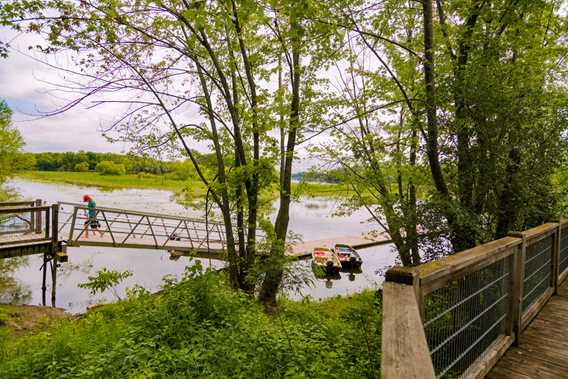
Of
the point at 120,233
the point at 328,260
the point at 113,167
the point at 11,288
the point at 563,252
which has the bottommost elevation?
the point at 11,288

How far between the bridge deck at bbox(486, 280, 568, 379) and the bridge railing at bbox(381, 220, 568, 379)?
8 cm

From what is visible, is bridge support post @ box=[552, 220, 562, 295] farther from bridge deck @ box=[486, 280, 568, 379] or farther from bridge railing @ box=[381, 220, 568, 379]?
bridge deck @ box=[486, 280, 568, 379]

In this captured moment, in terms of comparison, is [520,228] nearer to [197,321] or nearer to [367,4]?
[367,4]

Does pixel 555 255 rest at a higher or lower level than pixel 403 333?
lower

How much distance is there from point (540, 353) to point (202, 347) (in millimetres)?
2991

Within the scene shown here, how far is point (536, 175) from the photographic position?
370 centimetres

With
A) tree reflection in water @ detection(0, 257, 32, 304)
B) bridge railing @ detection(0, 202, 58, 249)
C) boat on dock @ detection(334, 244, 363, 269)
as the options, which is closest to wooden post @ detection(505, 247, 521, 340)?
bridge railing @ detection(0, 202, 58, 249)

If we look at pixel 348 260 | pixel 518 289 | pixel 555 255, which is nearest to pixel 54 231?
pixel 518 289

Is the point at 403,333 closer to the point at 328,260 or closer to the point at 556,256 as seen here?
the point at 556,256

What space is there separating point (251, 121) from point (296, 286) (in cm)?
336

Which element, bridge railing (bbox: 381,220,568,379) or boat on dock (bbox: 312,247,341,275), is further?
boat on dock (bbox: 312,247,341,275)

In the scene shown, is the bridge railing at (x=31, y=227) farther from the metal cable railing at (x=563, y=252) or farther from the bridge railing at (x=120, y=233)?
the metal cable railing at (x=563, y=252)

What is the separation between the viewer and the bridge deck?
7.22 feet

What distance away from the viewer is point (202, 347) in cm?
325
